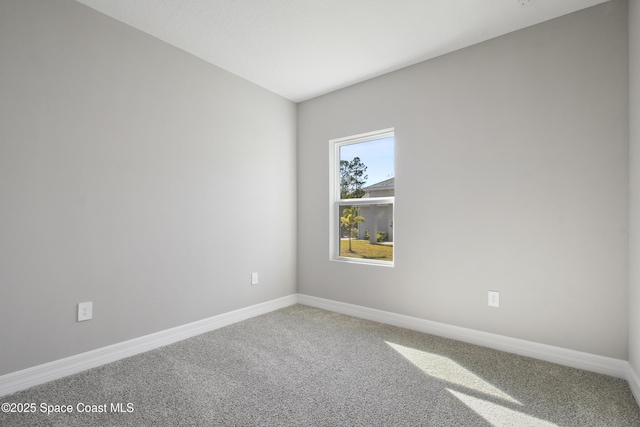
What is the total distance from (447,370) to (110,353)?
7.81 feet

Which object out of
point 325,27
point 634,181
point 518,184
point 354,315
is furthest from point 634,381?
point 325,27

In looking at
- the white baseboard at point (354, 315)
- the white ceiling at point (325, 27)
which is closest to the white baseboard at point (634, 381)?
the white baseboard at point (354, 315)

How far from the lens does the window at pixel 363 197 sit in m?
3.24

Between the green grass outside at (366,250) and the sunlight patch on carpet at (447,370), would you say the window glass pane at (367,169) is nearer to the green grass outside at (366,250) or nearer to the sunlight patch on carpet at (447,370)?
the green grass outside at (366,250)

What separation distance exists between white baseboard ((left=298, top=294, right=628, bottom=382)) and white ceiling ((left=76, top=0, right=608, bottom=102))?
2.40 meters

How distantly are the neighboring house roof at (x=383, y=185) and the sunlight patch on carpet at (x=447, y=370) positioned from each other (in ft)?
4.94

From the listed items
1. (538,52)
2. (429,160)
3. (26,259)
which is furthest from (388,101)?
(26,259)

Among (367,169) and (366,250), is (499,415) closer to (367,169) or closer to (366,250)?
(366,250)

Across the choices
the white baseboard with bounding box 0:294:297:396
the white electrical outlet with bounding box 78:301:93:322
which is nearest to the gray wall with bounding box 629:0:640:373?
the white baseboard with bounding box 0:294:297:396

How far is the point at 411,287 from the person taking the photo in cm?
296

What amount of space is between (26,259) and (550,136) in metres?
3.61

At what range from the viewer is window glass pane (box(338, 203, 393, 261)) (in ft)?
10.6

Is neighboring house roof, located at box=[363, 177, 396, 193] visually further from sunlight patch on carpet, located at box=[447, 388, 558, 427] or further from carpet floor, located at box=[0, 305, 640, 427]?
sunlight patch on carpet, located at box=[447, 388, 558, 427]

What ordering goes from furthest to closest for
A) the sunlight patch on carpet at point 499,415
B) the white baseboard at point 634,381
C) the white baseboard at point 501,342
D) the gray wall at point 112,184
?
the white baseboard at point 501,342 → the gray wall at point 112,184 → the white baseboard at point 634,381 → the sunlight patch on carpet at point 499,415
